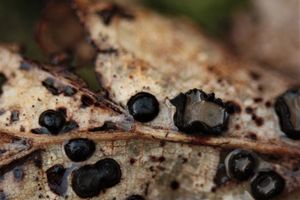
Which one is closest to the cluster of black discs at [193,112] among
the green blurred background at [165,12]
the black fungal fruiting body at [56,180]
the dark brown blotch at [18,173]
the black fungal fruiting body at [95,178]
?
the black fungal fruiting body at [95,178]

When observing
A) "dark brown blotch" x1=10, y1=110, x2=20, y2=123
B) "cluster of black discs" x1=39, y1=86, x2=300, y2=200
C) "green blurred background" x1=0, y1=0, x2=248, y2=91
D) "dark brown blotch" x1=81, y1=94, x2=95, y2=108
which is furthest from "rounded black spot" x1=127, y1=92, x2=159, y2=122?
"green blurred background" x1=0, y1=0, x2=248, y2=91

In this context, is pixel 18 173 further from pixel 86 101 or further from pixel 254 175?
pixel 254 175

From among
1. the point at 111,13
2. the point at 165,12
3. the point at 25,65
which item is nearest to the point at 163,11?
the point at 165,12

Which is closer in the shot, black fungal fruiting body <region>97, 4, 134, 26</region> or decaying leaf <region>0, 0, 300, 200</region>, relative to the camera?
decaying leaf <region>0, 0, 300, 200</region>

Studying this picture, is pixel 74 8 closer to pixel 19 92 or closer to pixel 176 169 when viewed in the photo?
pixel 19 92

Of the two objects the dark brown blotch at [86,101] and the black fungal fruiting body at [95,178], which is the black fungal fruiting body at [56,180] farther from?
the dark brown blotch at [86,101]

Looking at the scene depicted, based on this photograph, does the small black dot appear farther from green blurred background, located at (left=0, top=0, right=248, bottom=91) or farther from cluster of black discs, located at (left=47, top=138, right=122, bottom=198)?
green blurred background, located at (left=0, top=0, right=248, bottom=91)
